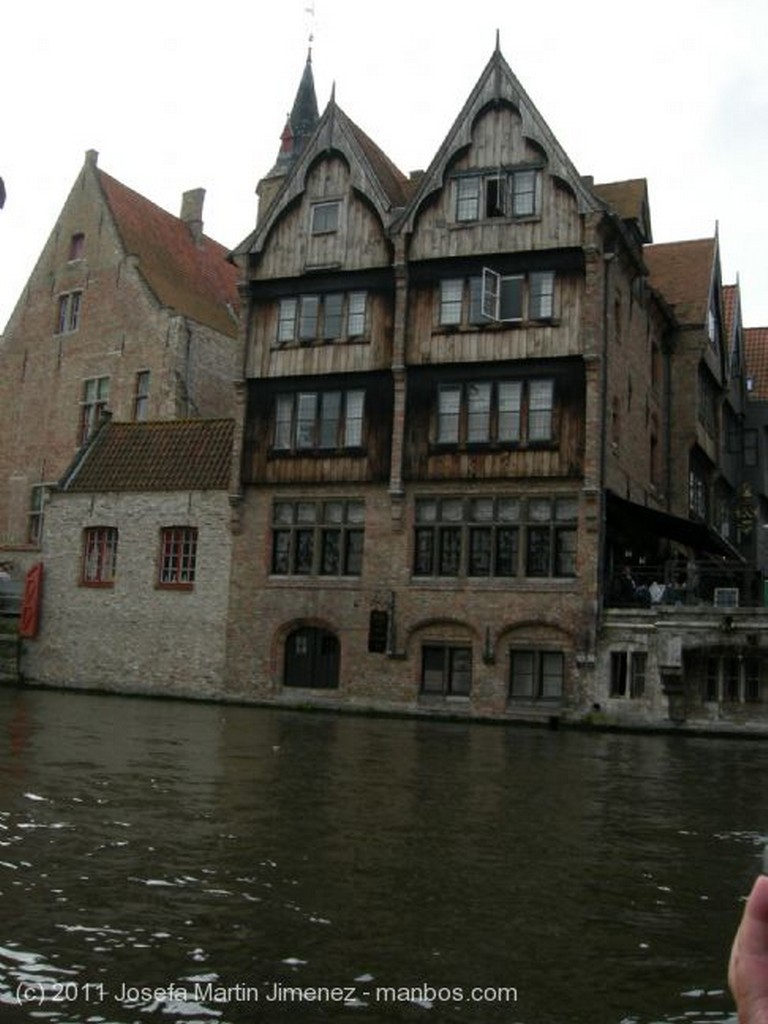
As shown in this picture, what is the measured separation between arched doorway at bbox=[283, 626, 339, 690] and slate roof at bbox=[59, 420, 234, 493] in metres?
5.19

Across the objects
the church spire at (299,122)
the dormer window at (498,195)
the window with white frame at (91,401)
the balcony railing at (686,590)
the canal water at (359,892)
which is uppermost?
the church spire at (299,122)

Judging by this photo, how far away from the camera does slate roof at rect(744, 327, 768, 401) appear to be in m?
49.8

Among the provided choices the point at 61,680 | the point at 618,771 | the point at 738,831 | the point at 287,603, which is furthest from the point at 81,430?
the point at 738,831

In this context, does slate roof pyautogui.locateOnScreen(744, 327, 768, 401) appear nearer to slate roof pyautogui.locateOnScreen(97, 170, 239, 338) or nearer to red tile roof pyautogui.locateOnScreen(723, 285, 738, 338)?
red tile roof pyautogui.locateOnScreen(723, 285, 738, 338)

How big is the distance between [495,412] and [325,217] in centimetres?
801

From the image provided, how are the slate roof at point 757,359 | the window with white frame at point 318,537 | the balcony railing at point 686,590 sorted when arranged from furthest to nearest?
the slate roof at point 757,359 < the window with white frame at point 318,537 < the balcony railing at point 686,590

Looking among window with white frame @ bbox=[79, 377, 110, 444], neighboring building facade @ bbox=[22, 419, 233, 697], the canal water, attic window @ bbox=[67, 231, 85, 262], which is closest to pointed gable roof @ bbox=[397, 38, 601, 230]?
neighboring building facade @ bbox=[22, 419, 233, 697]

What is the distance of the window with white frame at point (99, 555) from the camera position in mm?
35500

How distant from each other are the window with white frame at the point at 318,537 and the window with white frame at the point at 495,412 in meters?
3.43

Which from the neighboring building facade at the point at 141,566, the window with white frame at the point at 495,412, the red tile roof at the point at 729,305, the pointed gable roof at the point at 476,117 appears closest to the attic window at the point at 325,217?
the pointed gable roof at the point at 476,117

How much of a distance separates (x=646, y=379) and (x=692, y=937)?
30.1 m

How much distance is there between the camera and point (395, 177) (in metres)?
35.9

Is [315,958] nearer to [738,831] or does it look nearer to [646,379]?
[738,831]

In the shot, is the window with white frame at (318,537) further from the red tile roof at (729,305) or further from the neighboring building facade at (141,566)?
the red tile roof at (729,305)
